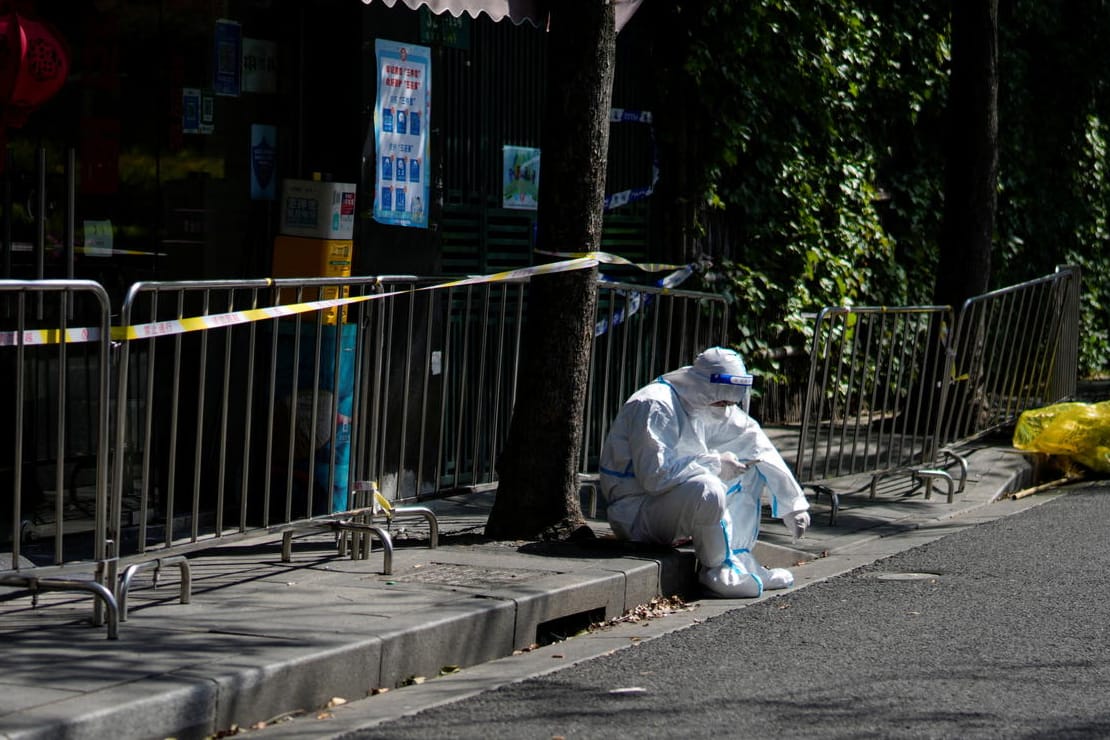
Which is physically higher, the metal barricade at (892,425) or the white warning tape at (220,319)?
the white warning tape at (220,319)

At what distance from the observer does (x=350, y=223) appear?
28.5ft

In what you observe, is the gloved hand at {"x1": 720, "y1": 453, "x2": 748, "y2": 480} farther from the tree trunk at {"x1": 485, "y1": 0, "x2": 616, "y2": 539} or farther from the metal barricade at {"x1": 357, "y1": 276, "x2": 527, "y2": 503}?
the metal barricade at {"x1": 357, "y1": 276, "x2": 527, "y2": 503}

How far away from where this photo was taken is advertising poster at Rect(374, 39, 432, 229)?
29.7 ft

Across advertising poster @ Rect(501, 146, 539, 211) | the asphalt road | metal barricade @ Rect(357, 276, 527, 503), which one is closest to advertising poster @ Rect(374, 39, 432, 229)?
metal barricade @ Rect(357, 276, 527, 503)

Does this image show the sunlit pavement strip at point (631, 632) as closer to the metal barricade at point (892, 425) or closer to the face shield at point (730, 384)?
the metal barricade at point (892, 425)

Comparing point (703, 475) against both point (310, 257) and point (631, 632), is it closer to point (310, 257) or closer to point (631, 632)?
point (631, 632)

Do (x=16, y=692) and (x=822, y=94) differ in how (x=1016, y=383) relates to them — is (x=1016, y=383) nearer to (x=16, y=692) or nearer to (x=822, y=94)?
(x=822, y=94)

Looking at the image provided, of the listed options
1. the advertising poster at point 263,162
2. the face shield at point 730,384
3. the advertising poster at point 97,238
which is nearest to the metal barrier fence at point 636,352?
the face shield at point 730,384

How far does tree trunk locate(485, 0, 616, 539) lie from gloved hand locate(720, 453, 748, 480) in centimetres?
69

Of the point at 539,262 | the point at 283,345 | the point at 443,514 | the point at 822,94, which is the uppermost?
the point at 822,94

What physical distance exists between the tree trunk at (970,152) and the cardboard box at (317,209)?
5930 millimetres

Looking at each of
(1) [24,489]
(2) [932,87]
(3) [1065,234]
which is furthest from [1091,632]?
(3) [1065,234]

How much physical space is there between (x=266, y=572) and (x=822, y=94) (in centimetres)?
784

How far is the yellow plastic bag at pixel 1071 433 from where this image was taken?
1187cm
